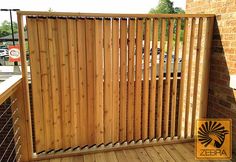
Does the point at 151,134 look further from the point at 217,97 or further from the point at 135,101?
the point at 217,97

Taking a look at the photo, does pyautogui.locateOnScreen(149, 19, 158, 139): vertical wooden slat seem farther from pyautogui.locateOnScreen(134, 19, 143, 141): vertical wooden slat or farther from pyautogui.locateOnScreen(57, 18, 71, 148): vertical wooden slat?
pyautogui.locateOnScreen(57, 18, 71, 148): vertical wooden slat

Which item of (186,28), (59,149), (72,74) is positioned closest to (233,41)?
(186,28)

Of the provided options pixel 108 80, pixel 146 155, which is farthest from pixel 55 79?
pixel 146 155

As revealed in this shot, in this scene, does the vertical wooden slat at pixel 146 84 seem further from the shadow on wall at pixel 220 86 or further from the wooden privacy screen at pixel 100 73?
the shadow on wall at pixel 220 86

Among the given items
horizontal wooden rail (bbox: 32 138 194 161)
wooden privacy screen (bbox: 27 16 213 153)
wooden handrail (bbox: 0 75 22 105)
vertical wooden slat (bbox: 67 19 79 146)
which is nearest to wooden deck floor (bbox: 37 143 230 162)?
horizontal wooden rail (bbox: 32 138 194 161)

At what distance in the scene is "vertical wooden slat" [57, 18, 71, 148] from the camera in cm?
226

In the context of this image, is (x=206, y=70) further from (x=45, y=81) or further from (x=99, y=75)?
(x=45, y=81)

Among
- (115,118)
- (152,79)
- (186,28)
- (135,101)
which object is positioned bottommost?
(115,118)

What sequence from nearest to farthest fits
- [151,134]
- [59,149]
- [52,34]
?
[52,34] < [59,149] < [151,134]

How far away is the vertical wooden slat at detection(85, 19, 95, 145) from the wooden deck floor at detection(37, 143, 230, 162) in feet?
0.67

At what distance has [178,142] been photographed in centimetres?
289

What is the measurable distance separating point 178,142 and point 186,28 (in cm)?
143

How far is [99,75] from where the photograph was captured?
2.46 metres

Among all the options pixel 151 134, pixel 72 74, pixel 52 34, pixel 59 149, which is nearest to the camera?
pixel 52 34
